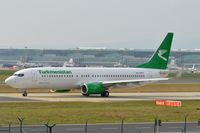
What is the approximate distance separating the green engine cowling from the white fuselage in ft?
5.70

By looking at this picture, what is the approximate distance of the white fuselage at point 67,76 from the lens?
7378 cm

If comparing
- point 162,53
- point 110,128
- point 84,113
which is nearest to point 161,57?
point 162,53

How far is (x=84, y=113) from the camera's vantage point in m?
49.4

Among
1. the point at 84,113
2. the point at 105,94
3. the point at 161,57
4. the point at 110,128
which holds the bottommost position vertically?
the point at 105,94

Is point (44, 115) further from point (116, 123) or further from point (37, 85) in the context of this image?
point (37, 85)

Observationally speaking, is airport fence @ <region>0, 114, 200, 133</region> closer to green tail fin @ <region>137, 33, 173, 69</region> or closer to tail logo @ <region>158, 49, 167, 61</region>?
green tail fin @ <region>137, 33, 173, 69</region>

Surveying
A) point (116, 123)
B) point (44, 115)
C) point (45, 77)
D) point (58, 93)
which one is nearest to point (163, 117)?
point (116, 123)

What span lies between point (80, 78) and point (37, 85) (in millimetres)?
6663

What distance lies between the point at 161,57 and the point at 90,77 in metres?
13.3

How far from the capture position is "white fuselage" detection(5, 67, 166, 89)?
73781 mm

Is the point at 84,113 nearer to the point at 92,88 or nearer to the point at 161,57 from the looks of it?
the point at 92,88

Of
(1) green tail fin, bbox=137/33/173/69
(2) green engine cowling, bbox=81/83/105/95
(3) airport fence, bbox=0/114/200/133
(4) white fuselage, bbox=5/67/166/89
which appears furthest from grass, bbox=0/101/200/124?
(1) green tail fin, bbox=137/33/173/69

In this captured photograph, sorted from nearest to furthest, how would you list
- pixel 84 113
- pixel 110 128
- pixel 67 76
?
pixel 110 128, pixel 84 113, pixel 67 76

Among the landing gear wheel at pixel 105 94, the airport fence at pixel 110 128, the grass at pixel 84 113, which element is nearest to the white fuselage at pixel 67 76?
the landing gear wheel at pixel 105 94
